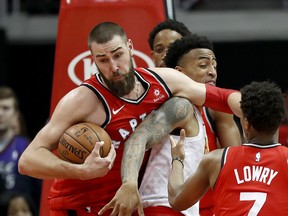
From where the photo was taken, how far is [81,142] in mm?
5320

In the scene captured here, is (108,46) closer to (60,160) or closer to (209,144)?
(60,160)

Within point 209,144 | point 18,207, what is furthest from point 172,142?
point 18,207

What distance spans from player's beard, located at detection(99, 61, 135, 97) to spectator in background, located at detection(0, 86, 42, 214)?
2.50 meters

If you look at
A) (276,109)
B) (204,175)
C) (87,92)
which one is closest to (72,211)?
(87,92)

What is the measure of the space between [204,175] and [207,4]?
7.41 meters

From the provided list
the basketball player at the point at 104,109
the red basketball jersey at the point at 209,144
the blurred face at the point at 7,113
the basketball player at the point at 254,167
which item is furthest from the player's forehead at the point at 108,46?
the blurred face at the point at 7,113

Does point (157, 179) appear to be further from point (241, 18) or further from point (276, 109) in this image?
point (241, 18)

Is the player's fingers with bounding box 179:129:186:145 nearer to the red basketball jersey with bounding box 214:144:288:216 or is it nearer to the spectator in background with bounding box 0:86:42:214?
the red basketball jersey with bounding box 214:144:288:216

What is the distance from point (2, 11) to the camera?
1155 centimetres

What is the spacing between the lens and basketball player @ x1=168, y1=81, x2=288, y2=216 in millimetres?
4797

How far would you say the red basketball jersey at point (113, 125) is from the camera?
5.60 meters

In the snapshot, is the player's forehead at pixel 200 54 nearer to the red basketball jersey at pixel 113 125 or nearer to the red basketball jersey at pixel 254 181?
the red basketball jersey at pixel 113 125

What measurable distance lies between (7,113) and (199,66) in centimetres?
255

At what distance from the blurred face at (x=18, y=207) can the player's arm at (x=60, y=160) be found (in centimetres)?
188
